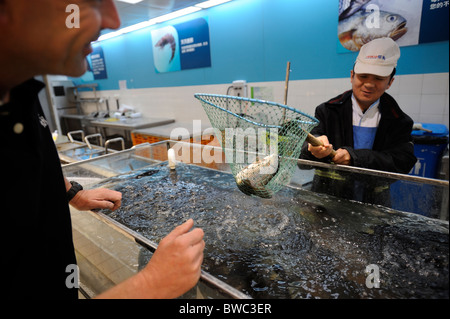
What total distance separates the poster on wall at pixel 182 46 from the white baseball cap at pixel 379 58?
3.52m

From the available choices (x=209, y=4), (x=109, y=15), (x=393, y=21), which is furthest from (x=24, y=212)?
(x=209, y=4)

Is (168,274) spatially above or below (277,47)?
below

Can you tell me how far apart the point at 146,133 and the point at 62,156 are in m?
1.62

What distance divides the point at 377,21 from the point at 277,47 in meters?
1.33

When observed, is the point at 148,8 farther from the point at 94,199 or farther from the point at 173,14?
the point at 94,199

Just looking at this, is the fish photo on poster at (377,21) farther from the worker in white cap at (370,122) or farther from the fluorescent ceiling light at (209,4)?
the fluorescent ceiling light at (209,4)

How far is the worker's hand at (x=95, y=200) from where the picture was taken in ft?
4.25

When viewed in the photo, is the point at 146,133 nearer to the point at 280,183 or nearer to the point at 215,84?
the point at 215,84

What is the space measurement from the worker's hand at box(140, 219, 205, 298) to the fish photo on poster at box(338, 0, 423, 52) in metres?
3.31

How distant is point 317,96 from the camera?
3652 millimetres

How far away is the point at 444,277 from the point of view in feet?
2.69

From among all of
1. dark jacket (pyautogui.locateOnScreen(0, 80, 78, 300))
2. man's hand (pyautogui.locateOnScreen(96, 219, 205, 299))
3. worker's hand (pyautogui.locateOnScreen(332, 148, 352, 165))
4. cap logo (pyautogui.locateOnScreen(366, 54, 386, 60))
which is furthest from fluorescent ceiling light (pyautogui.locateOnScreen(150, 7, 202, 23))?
man's hand (pyautogui.locateOnScreen(96, 219, 205, 299))

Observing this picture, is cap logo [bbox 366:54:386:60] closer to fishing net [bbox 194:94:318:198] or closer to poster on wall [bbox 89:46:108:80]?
fishing net [bbox 194:94:318:198]

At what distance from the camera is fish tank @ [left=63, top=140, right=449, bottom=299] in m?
0.92
